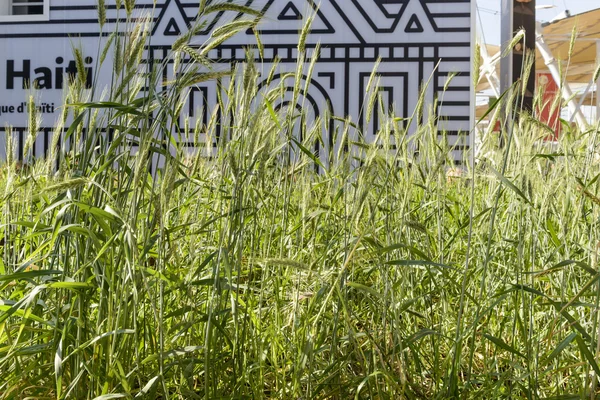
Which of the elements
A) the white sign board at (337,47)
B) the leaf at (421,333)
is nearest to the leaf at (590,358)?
the leaf at (421,333)

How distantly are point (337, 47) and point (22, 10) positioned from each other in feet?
8.15

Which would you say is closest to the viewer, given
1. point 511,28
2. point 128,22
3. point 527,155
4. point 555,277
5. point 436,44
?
point 128,22

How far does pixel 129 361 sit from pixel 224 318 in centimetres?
12

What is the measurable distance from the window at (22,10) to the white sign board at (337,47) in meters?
0.01

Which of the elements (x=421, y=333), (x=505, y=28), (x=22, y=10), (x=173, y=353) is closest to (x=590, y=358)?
(x=421, y=333)

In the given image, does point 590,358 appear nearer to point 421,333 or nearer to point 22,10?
point 421,333

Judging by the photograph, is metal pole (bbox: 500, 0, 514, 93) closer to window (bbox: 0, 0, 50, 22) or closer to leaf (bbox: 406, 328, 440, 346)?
leaf (bbox: 406, 328, 440, 346)

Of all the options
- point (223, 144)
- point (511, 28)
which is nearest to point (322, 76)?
point (511, 28)

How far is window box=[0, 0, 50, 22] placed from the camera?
464cm

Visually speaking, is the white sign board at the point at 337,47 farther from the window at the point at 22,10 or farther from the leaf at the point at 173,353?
the leaf at the point at 173,353

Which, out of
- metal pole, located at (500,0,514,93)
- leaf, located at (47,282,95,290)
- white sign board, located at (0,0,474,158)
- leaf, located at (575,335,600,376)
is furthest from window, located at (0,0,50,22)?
leaf, located at (575,335,600,376)

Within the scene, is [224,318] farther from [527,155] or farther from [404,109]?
[404,109]

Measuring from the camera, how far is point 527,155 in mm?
920

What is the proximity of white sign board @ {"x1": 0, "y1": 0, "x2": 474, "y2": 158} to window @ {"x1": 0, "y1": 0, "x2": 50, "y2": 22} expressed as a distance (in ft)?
0.05
